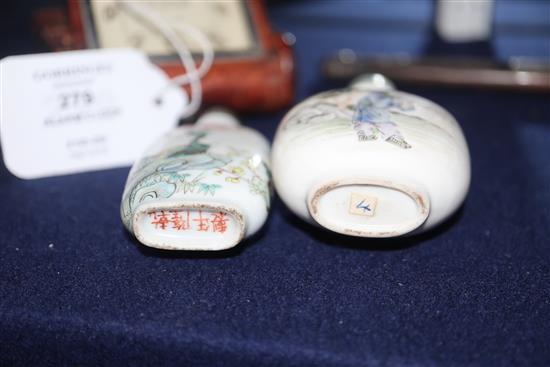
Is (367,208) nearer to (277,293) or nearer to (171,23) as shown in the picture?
(277,293)

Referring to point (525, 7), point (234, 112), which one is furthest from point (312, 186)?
point (525, 7)

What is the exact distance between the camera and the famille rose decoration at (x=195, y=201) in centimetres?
51

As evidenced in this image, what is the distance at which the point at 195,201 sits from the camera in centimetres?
50

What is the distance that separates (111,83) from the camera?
69cm

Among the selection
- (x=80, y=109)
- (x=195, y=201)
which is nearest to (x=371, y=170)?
(x=195, y=201)

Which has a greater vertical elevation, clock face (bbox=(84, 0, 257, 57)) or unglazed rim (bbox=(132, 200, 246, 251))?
clock face (bbox=(84, 0, 257, 57))

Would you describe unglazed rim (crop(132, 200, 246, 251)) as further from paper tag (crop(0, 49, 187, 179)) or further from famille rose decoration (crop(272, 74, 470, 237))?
paper tag (crop(0, 49, 187, 179))

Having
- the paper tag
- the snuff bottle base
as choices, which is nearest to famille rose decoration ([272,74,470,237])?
the snuff bottle base

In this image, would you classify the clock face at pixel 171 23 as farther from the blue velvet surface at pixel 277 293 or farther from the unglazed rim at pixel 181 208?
the unglazed rim at pixel 181 208

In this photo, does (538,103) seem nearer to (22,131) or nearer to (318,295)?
(318,295)

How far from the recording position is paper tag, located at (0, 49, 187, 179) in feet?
2.13

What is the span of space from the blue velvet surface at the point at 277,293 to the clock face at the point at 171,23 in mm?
200

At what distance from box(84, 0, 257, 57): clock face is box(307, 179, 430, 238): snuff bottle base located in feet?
1.11

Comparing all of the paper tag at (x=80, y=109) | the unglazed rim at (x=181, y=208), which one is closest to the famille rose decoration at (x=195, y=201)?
the unglazed rim at (x=181, y=208)
